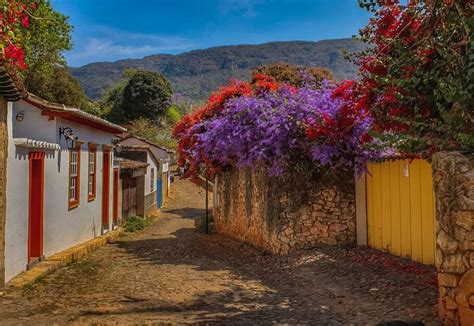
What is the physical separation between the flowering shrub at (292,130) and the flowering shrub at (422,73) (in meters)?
1.08

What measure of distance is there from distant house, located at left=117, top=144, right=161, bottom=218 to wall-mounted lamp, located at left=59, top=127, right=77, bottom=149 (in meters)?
6.98

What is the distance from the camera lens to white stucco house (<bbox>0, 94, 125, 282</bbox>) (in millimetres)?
7828

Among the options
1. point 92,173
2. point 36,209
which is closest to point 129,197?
point 92,173

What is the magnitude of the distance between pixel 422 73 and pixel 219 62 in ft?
461

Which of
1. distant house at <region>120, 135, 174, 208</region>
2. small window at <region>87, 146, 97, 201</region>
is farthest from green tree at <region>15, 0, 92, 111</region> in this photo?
small window at <region>87, 146, 97, 201</region>

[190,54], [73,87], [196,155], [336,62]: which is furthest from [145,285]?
[190,54]

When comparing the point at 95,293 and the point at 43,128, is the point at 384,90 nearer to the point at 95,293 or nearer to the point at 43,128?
the point at 95,293

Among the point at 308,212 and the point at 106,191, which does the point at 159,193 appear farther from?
the point at 308,212

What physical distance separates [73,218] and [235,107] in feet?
16.4

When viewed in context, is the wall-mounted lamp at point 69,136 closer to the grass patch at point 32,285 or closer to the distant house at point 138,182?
A: the grass patch at point 32,285

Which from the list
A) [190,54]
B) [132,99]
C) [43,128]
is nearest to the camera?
[43,128]

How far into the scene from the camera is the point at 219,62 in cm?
14325

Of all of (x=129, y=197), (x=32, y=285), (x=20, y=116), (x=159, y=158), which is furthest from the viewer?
(x=159, y=158)

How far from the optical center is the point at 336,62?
13000 cm
